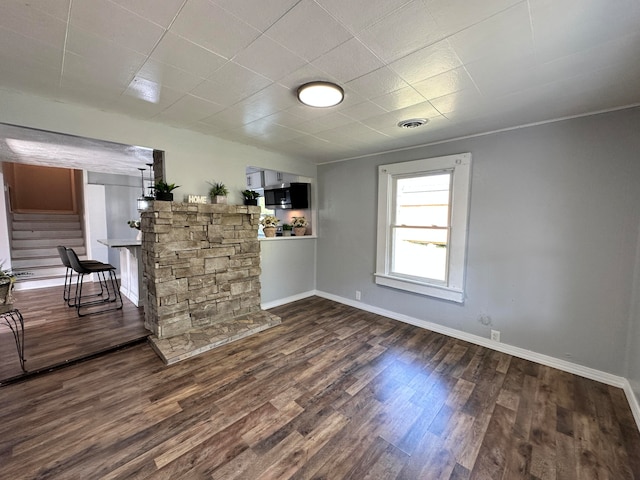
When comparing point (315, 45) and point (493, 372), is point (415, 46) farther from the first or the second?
point (493, 372)

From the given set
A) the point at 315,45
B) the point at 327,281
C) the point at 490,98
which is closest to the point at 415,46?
the point at 315,45

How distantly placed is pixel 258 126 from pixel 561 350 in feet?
12.5

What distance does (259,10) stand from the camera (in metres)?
1.22

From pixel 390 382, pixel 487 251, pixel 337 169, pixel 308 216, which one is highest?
pixel 337 169

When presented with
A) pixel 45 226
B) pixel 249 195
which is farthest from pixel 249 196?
pixel 45 226

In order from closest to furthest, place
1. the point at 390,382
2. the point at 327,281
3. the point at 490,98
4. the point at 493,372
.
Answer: the point at 490,98
the point at 390,382
the point at 493,372
the point at 327,281

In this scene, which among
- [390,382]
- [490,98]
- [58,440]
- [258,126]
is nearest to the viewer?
[58,440]

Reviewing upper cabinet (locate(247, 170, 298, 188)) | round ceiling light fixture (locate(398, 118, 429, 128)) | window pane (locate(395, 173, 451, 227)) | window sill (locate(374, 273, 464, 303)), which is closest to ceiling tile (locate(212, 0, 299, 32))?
round ceiling light fixture (locate(398, 118, 429, 128))

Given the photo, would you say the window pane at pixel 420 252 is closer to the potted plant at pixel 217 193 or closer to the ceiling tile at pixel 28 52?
the potted plant at pixel 217 193

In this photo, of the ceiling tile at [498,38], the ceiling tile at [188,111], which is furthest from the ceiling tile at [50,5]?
the ceiling tile at [498,38]

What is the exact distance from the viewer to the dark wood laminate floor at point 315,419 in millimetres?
1473

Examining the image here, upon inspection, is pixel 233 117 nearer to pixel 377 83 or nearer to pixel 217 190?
pixel 217 190

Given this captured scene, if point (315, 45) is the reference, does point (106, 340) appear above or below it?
below

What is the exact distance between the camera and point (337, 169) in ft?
14.1
